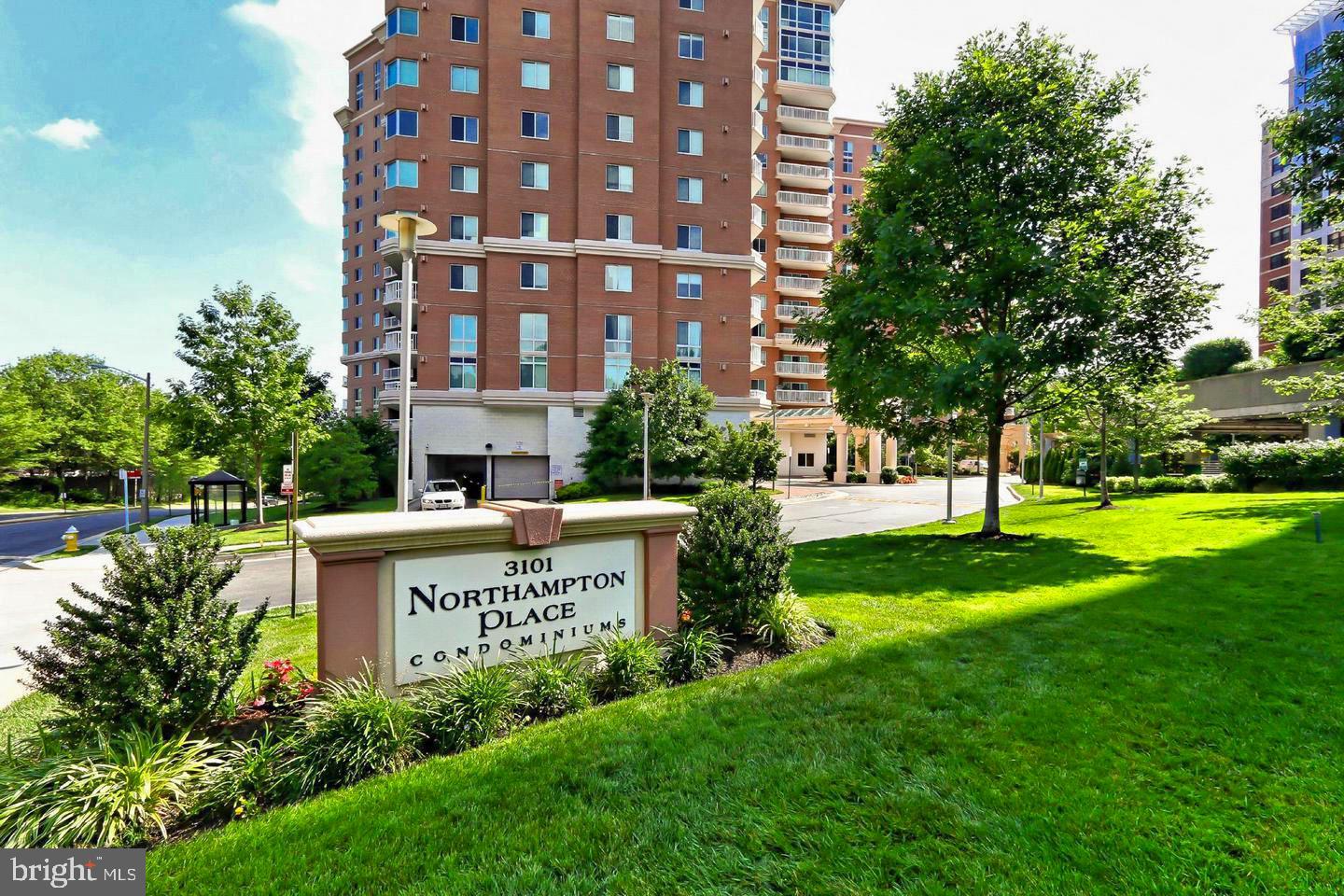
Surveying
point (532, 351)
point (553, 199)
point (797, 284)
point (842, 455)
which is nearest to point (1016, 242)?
point (532, 351)

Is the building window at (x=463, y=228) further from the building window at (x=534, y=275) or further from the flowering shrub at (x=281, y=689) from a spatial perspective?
the flowering shrub at (x=281, y=689)

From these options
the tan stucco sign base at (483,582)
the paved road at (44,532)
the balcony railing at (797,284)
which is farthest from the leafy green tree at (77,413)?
the tan stucco sign base at (483,582)

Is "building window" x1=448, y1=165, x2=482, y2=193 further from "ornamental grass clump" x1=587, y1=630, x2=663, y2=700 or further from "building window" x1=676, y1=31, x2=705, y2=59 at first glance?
"ornamental grass clump" x1=587, y1=630, x2=663, y2=700

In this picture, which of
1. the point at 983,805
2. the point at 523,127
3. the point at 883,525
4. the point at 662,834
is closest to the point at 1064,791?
the point at 983,805

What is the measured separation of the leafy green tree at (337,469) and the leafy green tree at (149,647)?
30.2 m

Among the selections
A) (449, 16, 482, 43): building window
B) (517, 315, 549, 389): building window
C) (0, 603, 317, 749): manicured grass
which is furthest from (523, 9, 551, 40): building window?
(0, 603, 317, 749): manicured grass

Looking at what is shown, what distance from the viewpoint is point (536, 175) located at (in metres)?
34.2

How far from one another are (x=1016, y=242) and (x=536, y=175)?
29059 millimetres

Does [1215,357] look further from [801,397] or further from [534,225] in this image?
[534,225]

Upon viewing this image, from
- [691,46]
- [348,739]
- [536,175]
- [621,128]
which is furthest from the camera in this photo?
[691,46]

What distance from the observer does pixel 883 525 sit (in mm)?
21938

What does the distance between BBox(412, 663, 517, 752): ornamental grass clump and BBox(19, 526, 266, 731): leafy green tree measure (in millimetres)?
1319

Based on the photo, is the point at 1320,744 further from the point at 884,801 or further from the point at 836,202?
the point at 836,202

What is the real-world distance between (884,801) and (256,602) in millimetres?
12098
